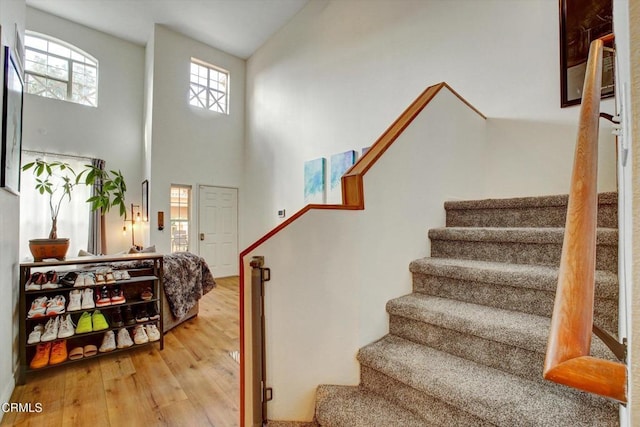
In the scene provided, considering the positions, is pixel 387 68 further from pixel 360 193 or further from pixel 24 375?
pixel 24 375

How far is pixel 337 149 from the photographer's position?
14.9 feet

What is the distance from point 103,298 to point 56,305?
291 mm

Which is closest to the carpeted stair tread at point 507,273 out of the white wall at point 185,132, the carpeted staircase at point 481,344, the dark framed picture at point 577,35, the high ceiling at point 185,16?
the carpeted staircase at point 481,344

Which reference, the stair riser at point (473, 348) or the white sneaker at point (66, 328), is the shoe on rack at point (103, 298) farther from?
the stair riser at point (473, 348)

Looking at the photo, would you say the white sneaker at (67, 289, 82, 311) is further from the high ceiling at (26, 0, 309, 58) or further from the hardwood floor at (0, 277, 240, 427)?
the high ceiling at (26, 0, 309, 58)

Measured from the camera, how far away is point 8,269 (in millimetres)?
1852

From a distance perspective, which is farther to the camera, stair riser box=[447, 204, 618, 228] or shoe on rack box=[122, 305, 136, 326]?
shoe on rack box=[122, 305, 136, 326]

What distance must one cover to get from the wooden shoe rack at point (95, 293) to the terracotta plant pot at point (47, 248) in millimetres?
76

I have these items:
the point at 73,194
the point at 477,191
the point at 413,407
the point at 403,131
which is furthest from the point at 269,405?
the point at 73,194

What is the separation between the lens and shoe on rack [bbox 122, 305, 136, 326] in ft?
8.27

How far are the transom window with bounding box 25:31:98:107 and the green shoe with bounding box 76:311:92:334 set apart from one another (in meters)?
5.03

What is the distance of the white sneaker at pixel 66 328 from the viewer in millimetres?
2143

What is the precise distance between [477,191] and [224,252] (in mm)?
5144

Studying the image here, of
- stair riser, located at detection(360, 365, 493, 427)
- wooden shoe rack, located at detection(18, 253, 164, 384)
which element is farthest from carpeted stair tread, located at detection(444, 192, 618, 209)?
wooden shoe rack, located at detection(18, 253, 164, 384)
